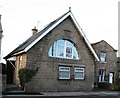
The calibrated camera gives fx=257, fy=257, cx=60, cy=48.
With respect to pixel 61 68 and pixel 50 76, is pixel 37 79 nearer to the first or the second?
pixel 50 76

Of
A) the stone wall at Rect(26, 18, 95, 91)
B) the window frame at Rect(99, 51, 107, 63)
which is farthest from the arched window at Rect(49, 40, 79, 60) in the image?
the window frame at Rect(99, 51, 107, 63)

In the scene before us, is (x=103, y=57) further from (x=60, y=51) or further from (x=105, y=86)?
(x=60, y=51)

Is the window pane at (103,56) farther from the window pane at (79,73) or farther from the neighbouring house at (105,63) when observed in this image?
the window pane at (79,73)

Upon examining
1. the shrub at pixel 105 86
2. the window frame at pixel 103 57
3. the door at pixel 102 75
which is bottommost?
the shrub at pixel 105 86

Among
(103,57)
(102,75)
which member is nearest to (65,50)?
(103,57)

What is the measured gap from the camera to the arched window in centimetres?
2861

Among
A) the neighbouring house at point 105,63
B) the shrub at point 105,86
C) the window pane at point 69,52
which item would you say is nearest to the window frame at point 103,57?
the neighbouring house at point 105,63

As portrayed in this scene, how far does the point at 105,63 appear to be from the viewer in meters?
40.2

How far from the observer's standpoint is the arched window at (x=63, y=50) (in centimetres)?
2861

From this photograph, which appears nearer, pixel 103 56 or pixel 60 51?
pixel 60 51

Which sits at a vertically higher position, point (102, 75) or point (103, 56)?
point (103, 56)

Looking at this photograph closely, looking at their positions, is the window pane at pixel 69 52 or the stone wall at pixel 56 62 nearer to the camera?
the stone wall at pixel 56 62

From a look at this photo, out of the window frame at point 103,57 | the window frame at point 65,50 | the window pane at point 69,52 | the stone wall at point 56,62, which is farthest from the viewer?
the window frame at point 103,57

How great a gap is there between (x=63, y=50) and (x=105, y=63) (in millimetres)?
12839
